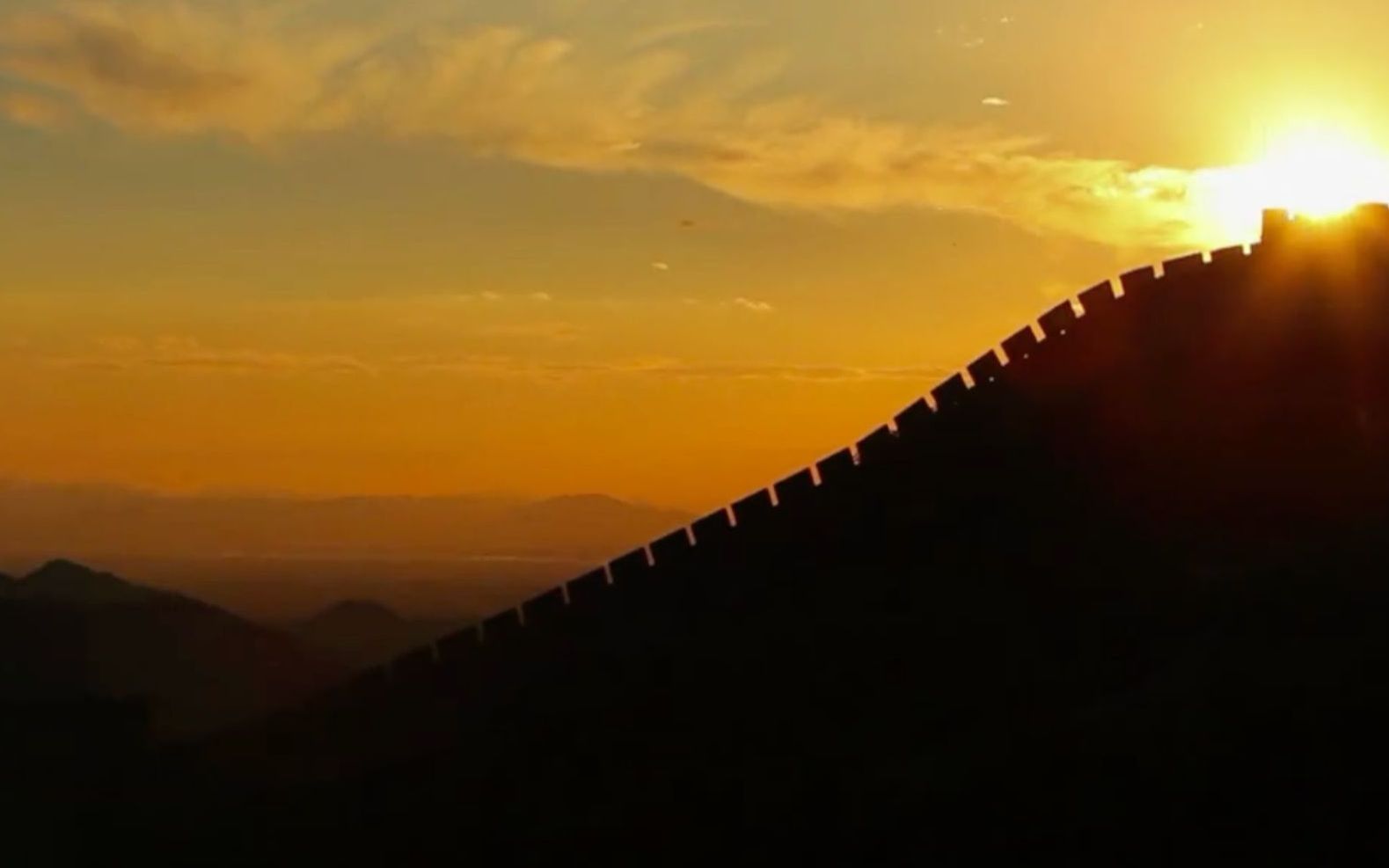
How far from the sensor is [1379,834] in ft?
28.3

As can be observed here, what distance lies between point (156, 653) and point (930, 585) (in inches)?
587

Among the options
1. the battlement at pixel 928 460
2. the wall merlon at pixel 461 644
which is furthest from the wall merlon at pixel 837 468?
the wall merlon at pixel 461 644

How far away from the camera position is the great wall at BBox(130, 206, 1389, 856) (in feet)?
37.9

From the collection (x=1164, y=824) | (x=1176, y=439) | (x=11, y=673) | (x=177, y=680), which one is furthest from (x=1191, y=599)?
(x=177, y=680)

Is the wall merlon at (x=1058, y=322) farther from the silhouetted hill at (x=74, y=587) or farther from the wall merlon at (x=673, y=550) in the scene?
the silhouetted hill at (x=74, y=587)

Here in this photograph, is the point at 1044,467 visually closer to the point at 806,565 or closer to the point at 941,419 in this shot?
the point at 941,419

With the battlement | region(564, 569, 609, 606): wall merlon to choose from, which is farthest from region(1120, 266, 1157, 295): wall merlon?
region(564, 569, 609, 606): wall merlon

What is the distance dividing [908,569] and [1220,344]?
2.35 metres

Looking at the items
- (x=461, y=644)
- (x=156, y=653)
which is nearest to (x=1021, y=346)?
(x=461, y=644)

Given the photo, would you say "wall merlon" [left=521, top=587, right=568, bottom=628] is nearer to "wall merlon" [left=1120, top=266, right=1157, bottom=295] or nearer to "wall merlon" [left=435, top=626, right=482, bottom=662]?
"wall merlon" [left=435, top=626, right=482, bottom=662]

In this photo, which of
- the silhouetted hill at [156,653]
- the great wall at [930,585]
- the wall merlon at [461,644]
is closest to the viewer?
the great wall at [930,585]

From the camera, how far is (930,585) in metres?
12.0

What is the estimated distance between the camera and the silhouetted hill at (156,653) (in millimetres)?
20188

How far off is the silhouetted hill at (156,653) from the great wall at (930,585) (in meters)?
5.87
